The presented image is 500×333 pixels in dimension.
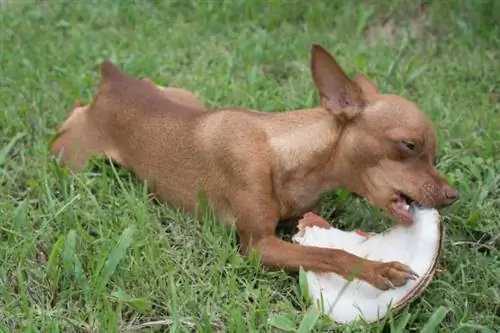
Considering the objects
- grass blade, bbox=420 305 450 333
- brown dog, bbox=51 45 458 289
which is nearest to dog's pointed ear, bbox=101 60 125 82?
brown dog, bbox=51 45 458 289

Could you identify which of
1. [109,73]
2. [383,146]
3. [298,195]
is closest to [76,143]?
[109,73]

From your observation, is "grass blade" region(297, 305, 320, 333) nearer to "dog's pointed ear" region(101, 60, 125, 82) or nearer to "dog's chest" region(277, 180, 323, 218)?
"dog's chest" region(277, 180, 323, 218)

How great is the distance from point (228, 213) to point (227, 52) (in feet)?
8.00

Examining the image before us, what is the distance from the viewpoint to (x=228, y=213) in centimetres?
420

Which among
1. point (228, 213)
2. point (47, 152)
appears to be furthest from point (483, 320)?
point (47, 152)

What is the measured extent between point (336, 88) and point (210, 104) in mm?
1620

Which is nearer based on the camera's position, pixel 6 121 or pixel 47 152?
pixel 47 152

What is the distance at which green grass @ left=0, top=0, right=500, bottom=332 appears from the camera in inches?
143

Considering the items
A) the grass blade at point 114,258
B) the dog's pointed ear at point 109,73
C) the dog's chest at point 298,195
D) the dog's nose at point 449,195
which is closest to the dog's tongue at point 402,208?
the dog's nose at point 449,195

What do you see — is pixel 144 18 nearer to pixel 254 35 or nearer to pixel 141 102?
pixel 254 35

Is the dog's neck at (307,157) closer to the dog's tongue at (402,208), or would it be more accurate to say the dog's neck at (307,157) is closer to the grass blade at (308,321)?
the dog's tongue at (402,208)

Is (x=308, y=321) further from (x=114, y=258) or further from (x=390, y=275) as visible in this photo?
(x=114, y=258)

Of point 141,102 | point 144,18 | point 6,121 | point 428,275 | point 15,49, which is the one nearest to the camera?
point 428,275

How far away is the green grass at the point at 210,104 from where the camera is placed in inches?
143
